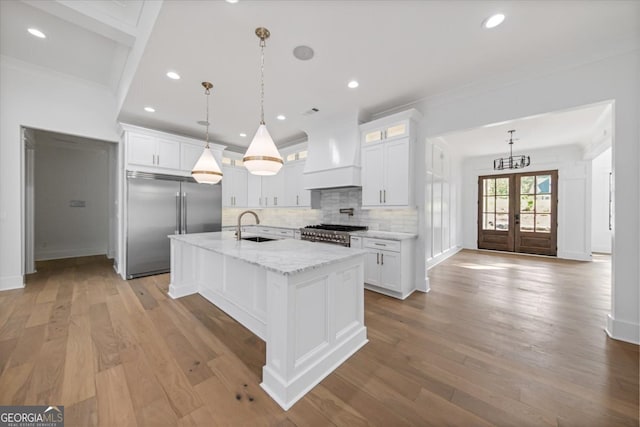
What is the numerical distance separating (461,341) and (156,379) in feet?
8.64

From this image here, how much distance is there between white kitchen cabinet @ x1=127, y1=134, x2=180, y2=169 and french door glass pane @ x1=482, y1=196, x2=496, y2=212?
8415mm

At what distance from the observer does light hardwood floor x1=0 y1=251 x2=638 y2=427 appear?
1440 millimetres

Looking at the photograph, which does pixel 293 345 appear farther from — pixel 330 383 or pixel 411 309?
pixel 411 309

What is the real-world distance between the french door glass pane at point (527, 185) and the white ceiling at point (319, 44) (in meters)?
5.18

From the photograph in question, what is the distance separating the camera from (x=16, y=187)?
3.54m

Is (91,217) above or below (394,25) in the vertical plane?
below

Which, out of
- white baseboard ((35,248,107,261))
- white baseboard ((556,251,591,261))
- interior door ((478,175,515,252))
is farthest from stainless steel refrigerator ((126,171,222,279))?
white baseboard ((556,251,591,261))

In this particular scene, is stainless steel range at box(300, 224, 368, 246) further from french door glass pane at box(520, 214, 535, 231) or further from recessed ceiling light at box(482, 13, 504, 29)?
french door glass pane at box(520, 214, 535, 231)

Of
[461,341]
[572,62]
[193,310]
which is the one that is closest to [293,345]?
[461,341]

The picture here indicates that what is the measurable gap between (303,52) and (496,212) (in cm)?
738

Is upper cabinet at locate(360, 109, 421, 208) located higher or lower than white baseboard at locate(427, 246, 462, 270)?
higher

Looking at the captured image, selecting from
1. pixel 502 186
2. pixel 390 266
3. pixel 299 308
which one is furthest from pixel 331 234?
pixel 502 186

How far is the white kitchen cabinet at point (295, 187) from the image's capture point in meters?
5.09

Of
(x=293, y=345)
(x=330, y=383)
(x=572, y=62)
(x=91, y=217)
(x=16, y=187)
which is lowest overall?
(x=330, y=383)
